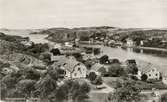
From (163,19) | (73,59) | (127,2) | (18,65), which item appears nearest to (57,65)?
(73,59)

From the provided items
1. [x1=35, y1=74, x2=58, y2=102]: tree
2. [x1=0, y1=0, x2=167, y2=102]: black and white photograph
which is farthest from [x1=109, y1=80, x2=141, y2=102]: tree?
[x1=35, y1=74, x2=58, y2=102]: tree

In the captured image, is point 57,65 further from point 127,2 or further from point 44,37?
point 127,2

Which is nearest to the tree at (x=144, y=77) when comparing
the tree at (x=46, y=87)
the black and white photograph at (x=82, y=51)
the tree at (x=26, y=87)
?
the black and white photograph at (x=82, y=51)

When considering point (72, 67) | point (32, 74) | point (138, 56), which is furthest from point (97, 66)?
point (32, 74)

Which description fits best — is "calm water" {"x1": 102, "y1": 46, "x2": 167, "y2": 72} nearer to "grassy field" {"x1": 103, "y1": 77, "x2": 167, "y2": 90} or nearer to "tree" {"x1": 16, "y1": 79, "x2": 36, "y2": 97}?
"grassy field" {"x1": 103, "y1": 77, "x2": 167, "y2": 90}

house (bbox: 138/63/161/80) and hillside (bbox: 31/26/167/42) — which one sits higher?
hillside (bbox: 31/26/167/42)

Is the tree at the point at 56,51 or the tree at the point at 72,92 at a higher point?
the tree at the point at 56,51

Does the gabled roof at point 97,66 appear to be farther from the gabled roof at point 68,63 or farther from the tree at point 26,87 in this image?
the tree at point 26,87
